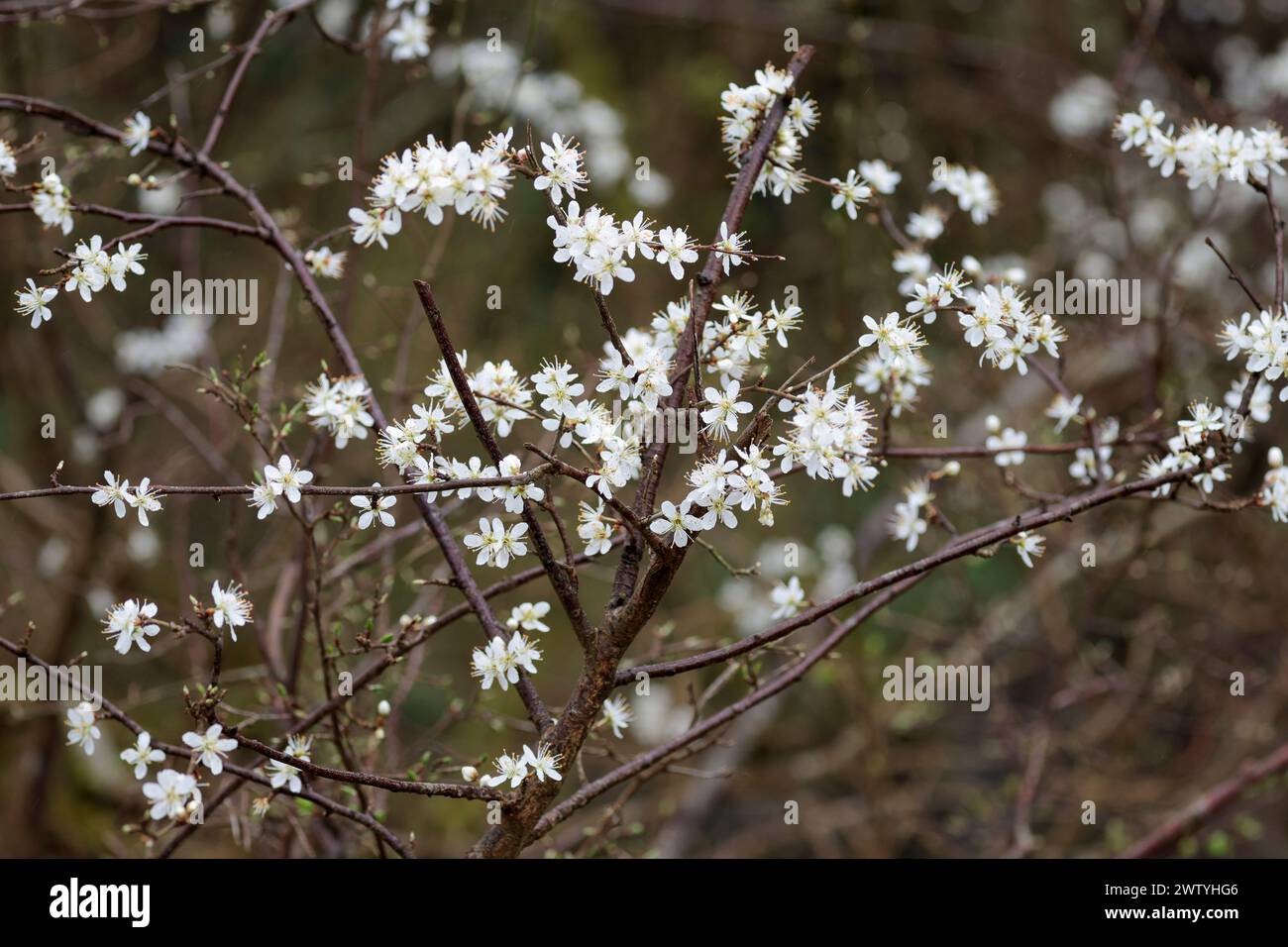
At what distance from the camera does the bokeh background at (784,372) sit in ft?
13.8

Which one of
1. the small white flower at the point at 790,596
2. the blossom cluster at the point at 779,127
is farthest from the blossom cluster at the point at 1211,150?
the small white flower at the point at 790,596

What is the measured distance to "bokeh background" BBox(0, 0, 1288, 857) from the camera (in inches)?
165

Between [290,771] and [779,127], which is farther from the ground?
[779,127]

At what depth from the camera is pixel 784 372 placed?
470cm

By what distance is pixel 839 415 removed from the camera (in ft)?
5.52

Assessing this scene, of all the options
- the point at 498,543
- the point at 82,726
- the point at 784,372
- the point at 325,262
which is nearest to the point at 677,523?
the point at 498,543

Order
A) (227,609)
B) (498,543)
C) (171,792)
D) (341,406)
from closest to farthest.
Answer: (171,792)
(227,609)
(498,543)
(341,406)

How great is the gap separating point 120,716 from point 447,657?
18.9 ft

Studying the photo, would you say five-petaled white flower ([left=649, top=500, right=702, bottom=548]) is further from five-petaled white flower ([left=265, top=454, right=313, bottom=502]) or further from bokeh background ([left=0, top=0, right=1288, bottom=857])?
bokeh background ([left=0, top=0, right=1288, bottom=857])

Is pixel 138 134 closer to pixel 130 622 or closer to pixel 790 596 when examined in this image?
pixel 130 622

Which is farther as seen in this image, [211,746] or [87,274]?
[87,274]

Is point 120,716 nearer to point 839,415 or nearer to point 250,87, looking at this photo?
point 839,415

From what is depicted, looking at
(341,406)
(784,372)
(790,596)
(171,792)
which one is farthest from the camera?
(784,372)

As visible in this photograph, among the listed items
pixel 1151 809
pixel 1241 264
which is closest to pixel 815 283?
pixel 1241 264
